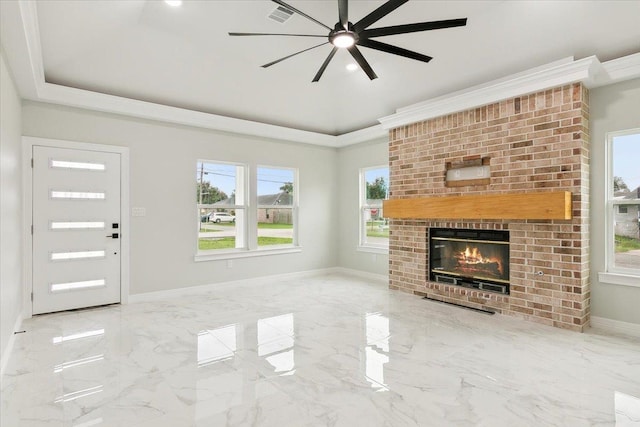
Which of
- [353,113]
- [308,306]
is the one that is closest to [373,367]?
[308,306]

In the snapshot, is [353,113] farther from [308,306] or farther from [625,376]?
[625,376]

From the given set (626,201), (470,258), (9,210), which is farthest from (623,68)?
(9,210)

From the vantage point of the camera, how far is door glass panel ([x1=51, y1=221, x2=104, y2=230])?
A: 4.39 meters

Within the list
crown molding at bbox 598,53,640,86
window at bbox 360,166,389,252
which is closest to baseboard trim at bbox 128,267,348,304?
window at bbox 360,166,389,252

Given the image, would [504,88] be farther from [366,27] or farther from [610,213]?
[366,27]

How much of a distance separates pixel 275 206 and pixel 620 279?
16.4ft

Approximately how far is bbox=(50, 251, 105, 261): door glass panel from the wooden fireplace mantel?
4.18 m

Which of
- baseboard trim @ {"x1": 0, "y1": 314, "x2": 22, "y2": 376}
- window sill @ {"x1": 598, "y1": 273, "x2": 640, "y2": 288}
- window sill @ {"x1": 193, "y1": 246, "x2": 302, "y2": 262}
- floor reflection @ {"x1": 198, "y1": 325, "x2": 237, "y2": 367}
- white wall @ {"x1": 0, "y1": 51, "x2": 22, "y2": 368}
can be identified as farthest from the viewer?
window sill @ {"x1": 193, "y1": 246, "x2": 302, "y2": 262}

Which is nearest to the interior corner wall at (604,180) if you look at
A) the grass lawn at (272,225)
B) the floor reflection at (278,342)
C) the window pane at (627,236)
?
the window pane at (627,236)

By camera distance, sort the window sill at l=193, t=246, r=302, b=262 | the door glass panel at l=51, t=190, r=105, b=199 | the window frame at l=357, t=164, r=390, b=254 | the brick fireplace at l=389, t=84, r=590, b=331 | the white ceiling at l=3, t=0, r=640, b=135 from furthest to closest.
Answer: the window frame at l=357, t=164, r=390, b=254 < the window sill at l=193, t=246, r=302, b=262 < the door glass panel at l=51, t=190, r=105, b=199 < the brick fireplace at l=389, t=84, r=590, b=331 < the white ceiling at l=3, t=0, r=640, b=135

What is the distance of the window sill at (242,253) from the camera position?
5535 mm

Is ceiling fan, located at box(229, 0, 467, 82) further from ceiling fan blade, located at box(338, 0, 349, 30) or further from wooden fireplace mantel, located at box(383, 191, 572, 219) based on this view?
wooden fireplace mantel, located at box(383, 191, 572, 219)

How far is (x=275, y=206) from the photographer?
21.3ft

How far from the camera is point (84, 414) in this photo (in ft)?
7.32
